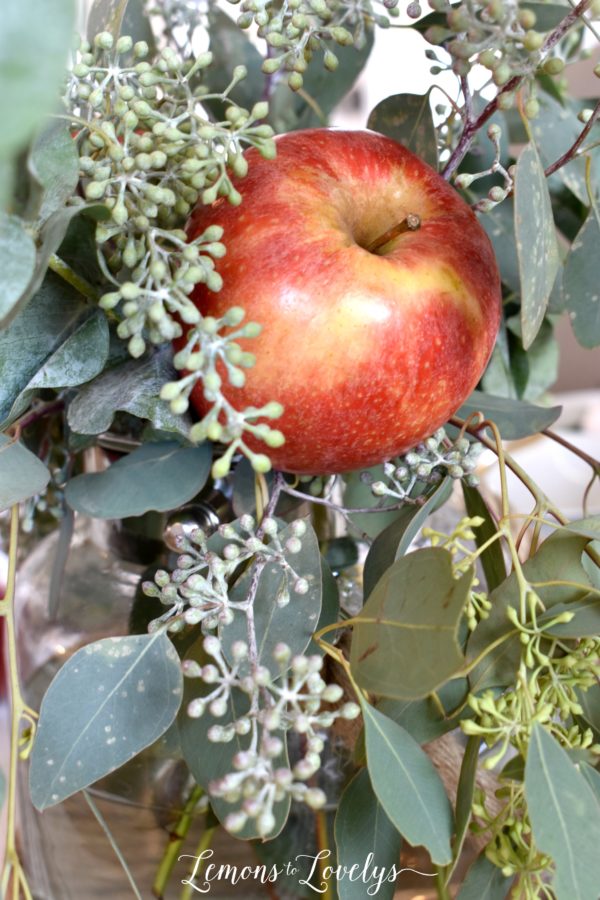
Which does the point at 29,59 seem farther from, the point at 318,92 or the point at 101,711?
the point at 318,92

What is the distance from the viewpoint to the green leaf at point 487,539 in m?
0.43

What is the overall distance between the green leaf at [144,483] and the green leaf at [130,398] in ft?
0.16

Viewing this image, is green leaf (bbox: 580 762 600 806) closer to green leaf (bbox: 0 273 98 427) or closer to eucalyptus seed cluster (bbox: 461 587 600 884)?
eucalyptus seed cluster (bbox: 461 587 600 884)

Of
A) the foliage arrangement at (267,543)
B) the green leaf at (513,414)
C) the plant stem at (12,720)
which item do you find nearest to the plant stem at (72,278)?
the foliage arrangement at (267,543)

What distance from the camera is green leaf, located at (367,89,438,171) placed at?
0.48 metres

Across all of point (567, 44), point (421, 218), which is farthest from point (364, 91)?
point (421, 218)

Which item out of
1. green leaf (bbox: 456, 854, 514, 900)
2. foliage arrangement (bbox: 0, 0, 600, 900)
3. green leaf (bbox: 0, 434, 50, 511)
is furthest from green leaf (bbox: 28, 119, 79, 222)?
green leaf (bbox: 456, 854, 514, 900)

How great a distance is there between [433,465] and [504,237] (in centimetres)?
25

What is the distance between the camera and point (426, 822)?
33 centimetres

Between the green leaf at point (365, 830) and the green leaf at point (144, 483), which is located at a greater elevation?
the green leaf at point (144, 483)

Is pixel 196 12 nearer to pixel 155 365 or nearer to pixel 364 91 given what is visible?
pixel 155 365

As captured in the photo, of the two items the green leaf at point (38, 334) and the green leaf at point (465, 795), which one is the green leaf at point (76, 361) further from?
the green leaf at point (465, 795)

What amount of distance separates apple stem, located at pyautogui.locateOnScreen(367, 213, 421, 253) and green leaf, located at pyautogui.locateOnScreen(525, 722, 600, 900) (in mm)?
210

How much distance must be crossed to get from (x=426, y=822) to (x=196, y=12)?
0.49 meters
